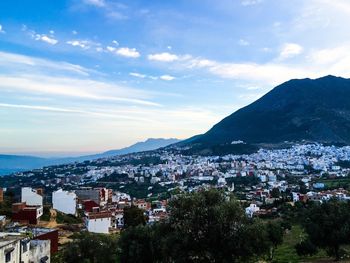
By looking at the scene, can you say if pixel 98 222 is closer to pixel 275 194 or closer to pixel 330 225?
pixel 330 225

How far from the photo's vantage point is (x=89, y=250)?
94.9 ft

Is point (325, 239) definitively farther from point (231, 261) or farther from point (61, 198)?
point (61, 198)

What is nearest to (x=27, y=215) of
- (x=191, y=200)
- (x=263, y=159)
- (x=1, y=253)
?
(x=1, y=253)

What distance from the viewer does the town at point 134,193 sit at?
1315 inches

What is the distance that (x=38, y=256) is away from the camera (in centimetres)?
2717

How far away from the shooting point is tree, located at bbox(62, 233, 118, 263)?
93.6ft

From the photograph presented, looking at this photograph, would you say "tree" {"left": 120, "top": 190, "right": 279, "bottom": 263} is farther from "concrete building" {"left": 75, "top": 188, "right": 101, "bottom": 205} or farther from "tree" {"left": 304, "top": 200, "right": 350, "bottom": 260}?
"concrete building" {"left": 75, "top": 188, "right": 101, "bottom": 205}

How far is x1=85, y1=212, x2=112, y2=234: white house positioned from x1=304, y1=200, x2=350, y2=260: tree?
28765 mm

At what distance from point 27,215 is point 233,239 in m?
30.9

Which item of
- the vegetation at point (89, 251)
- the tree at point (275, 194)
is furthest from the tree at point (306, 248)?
the tree at point (275, 194)

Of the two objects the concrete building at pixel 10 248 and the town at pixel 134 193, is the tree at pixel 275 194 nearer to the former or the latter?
the town at pixel 134 193

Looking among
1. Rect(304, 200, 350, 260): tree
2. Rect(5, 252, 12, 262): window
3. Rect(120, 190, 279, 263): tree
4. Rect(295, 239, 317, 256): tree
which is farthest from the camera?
Rect(295, 239, 317, 256): tree

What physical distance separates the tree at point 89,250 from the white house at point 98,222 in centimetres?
1957

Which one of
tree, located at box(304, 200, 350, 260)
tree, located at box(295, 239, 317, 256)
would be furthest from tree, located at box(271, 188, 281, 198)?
tree, located at box(304, 200, 350, 260)
